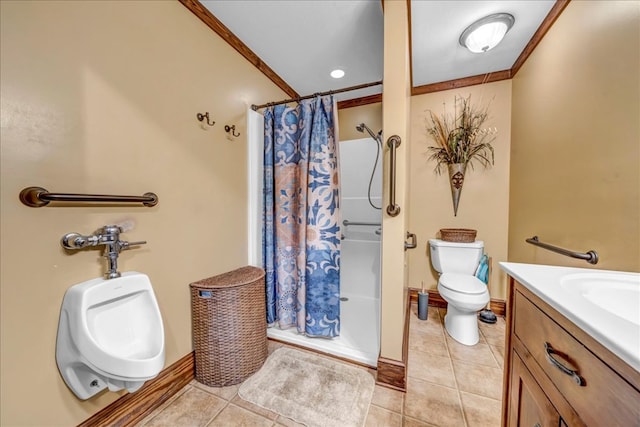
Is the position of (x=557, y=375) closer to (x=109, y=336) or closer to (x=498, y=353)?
(x=498, y=353)

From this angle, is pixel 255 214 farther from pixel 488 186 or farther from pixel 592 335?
pixel 488 186

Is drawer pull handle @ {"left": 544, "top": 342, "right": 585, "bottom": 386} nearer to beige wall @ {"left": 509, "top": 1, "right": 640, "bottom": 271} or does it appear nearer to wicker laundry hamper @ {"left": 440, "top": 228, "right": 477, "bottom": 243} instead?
beige wall @ {"left": 509, "top": 1, "right": 640, "bottom": 271}

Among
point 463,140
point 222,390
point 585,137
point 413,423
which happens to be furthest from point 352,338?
point 463,140

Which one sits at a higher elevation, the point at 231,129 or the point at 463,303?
the point at 231,129

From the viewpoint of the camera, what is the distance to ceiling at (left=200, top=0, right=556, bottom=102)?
4.80 feet

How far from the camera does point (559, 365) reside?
54cm

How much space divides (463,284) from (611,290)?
1130 millimetres

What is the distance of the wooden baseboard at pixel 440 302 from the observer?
2211 millimetres

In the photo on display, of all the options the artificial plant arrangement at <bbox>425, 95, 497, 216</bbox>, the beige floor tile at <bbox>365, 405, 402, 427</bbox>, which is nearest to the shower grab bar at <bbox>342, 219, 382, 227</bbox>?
the artificial plant arrangement at <bbox>425, 95, 497, 216</bbox>

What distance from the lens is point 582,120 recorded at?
49.7 inches

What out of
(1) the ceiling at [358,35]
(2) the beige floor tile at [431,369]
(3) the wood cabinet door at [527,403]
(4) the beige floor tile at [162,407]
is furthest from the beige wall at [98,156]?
(3) the wood cabinet door at [527,403]

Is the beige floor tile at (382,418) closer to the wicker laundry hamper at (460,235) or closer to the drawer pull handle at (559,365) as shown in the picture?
the drawer pull handle at (559,365)

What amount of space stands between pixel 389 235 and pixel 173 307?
1.31 meters

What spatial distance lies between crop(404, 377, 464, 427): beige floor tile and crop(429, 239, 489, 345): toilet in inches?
23.1
